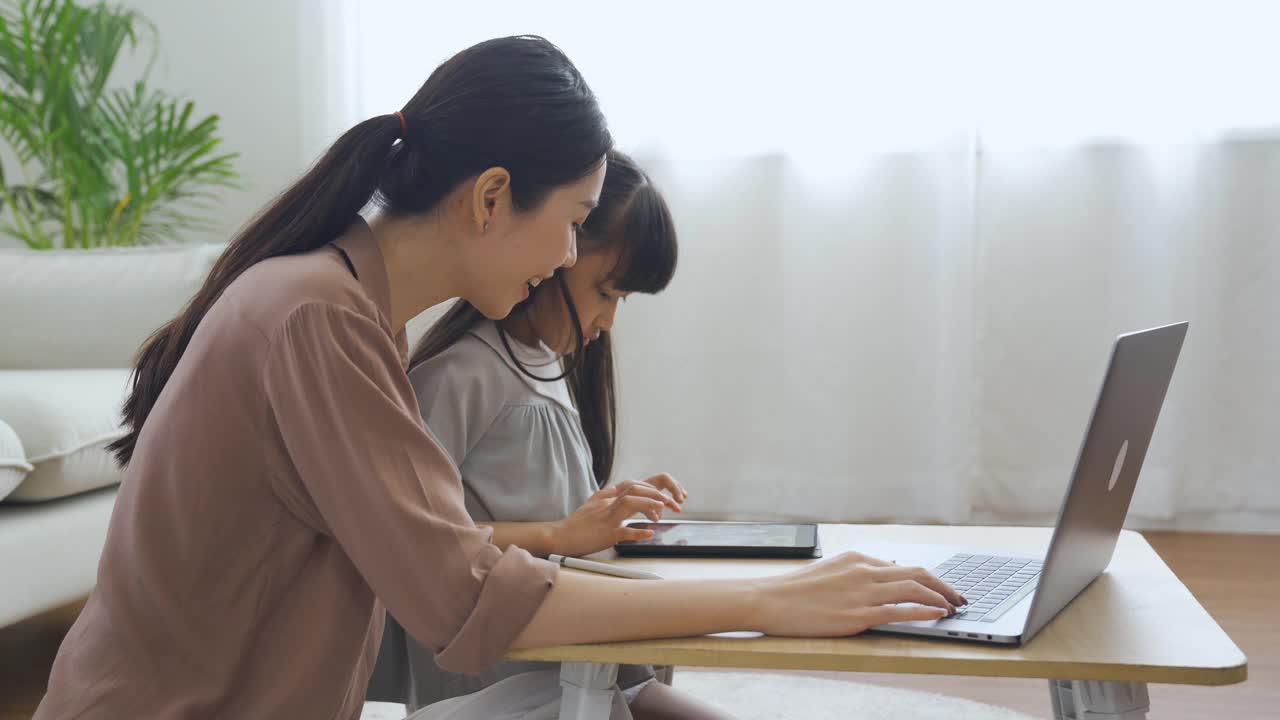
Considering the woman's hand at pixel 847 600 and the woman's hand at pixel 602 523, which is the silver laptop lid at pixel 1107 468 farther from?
the woman's hand at pixel 602 523

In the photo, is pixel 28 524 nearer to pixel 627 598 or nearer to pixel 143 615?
pixel 143 615

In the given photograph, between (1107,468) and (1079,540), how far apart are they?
2.2 inches

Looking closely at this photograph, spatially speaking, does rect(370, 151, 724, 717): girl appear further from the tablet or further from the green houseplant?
the green houseplant

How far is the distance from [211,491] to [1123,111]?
2.47 metres

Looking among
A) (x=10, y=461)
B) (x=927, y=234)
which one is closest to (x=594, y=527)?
(x=10, y=461)

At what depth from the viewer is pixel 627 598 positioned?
2.44 ft

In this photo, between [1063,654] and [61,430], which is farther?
[61,430]

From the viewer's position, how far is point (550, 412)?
1.25 meters

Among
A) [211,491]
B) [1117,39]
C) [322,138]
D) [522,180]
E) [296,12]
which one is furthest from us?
[296,12]

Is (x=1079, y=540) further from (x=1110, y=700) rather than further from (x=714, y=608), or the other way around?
(x=714, y=608)

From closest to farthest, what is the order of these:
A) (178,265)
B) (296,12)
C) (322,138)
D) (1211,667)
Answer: (1211,667) < (178,265) < (322,138) < (296,12)

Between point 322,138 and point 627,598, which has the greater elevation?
point 322,138

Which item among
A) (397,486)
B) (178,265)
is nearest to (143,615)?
(397,486)

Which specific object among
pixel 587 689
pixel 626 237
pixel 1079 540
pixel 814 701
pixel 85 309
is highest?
pixel 626 237
